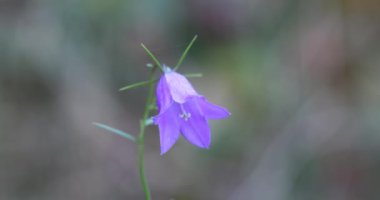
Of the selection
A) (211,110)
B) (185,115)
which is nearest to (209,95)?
(185,115)

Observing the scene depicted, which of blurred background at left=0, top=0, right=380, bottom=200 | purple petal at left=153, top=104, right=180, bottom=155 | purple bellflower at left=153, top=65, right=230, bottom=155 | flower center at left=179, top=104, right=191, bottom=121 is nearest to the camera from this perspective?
purple petal at left=153, top=104, right=180, bottom=155

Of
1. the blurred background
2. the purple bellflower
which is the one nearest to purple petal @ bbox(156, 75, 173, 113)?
the purple bellflower

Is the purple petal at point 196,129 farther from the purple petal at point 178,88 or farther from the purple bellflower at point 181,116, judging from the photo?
the purple petal at point 178,88

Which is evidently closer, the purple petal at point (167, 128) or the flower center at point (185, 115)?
the purple petal at point (167, 128)

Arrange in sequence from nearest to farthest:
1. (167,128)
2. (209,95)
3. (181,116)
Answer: (167,128) < (181,116) < (209,95)

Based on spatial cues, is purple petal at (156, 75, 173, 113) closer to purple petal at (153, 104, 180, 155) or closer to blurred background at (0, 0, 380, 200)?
purple petal at (153, 104, 180, 155)

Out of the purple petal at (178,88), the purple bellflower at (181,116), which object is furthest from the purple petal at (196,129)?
the purple petal at (178,88)

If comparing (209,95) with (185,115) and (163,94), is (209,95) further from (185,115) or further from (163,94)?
(163,94)
